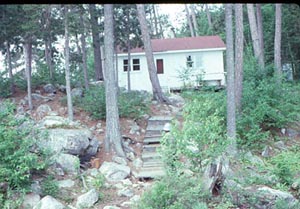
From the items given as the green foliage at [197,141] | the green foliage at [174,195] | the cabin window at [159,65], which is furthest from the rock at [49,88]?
the green foliage at [174,195]

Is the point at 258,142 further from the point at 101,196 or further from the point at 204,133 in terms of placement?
the point at 101,196

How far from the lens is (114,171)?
7668 millimetres

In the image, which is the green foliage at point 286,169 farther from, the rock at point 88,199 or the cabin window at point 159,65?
the cabin window at point 159,65

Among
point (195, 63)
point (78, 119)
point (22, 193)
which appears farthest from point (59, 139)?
point (195, 63)

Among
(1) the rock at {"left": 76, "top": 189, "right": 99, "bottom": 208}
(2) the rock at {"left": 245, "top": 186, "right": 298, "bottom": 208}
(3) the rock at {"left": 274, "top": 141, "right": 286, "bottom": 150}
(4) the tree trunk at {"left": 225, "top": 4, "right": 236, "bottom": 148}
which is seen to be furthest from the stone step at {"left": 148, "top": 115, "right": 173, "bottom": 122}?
(2) the rock at {"left": 245, "top": 186, "right": 298, "bottom": 208}

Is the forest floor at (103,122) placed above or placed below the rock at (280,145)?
→ above

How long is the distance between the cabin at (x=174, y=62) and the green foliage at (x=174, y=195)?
1155 centimetres

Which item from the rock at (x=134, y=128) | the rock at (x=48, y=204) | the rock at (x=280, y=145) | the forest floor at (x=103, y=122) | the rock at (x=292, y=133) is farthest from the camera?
the rock at (x=292, y=133)

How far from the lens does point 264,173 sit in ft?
25.5

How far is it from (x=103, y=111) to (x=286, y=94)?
5.32 m

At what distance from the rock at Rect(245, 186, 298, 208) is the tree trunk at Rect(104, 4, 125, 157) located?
326 cm

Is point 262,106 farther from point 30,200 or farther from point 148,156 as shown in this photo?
point 30,200

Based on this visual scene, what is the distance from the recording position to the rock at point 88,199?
631 cm

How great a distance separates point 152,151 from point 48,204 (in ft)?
11.2
